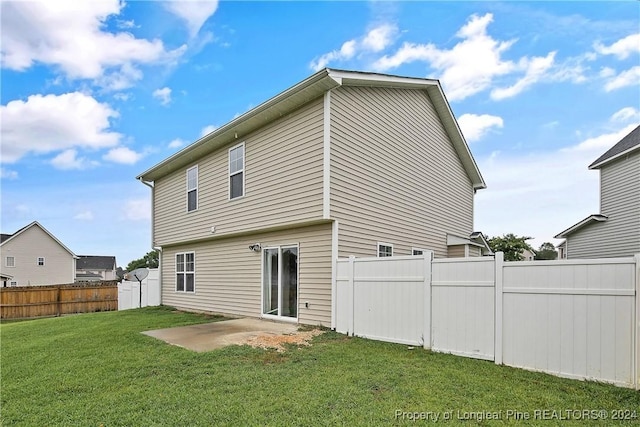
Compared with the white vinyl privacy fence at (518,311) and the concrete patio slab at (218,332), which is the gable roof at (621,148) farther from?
the concrete patio slab at (218,332)

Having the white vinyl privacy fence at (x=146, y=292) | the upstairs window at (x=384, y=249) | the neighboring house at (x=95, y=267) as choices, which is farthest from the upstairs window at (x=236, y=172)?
the neighboring house at (x=95, y=267)

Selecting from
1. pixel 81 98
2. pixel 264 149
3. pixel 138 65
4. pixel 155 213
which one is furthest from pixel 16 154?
pixel 264 149

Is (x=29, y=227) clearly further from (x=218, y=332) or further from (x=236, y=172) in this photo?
(x=218, y=332)

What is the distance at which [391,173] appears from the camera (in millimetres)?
10094

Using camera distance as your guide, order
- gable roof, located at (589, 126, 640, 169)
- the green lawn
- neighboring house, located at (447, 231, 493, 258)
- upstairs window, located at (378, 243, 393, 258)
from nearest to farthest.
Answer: the green lawn < upstairs window, located at (378, 243, 393, 258) < neighboring house, located at (447, 231, 493, 258) < gable roof, located at (589, 126, 640, 169)

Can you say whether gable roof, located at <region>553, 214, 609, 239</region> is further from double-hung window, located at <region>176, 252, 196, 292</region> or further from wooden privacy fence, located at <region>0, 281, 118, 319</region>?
wooden privacy fence, located at <region>0, 281, 118, 319</region>

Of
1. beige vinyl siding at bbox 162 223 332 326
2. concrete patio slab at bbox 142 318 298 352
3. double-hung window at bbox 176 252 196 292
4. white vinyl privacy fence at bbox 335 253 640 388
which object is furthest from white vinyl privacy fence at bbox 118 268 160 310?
white vinyl privacy fence at bbox 335 253 640 388

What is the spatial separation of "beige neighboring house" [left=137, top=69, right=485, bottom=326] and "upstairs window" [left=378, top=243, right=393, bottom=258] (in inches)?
1.8

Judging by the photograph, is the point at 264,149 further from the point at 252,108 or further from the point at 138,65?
the point at 138,65

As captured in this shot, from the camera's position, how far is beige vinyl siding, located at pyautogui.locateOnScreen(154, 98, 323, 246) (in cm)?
831

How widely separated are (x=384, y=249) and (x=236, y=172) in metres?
4.79

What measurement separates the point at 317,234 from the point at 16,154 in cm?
1668

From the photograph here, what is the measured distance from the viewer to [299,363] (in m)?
5.31

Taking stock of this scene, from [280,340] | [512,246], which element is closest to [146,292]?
[280,340]
